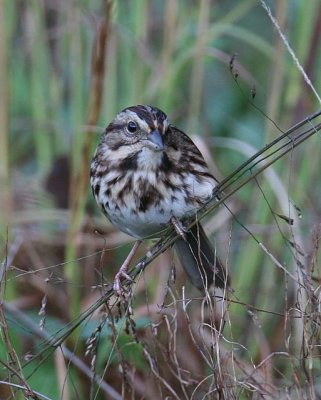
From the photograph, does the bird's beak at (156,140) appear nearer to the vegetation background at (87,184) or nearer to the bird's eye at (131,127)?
the bird's eye at (131,127)

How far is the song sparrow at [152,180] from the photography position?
235cm

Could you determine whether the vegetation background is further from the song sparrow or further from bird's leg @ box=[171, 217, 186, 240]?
bird's leg @ box=[171, 217, 186, 240]

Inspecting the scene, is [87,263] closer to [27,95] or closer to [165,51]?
[165,51]

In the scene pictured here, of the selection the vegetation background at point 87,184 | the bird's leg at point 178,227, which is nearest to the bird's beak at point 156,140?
the bird's leg at point 178,227

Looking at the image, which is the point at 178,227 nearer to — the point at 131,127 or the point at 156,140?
the point at 156,140

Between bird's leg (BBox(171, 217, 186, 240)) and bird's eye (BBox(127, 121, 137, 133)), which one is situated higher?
bird's eye (BBox(127, 121, 137, 133))

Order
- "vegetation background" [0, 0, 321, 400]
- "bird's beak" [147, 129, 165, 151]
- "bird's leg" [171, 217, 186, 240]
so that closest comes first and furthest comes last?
"bird's leg" [171, 217, 186, 240] < "bird's beak" [147, 129, 165, 151] < "vegetation background" [0, 0, 321, 400]

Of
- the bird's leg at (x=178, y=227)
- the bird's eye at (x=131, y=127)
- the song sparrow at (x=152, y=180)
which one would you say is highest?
the bird's eye at (x=131, y=127)

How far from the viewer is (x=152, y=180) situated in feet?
7.73

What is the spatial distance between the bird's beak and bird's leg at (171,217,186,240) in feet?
0.64

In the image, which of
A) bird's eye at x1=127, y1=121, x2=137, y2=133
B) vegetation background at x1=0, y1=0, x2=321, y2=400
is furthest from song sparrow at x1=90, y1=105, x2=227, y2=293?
vegetation background at x1=0, y1=0, x2=321, y2=400

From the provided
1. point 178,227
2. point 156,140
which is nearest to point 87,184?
point 156,140

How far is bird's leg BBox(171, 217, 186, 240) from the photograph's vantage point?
6.63 feet

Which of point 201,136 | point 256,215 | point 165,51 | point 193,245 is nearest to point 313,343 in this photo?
point 193,245
